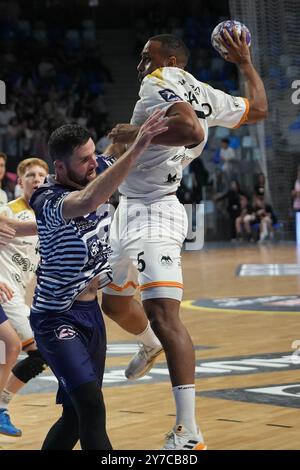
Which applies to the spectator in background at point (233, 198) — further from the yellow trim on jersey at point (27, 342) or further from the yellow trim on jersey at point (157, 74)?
the yellow trim on jersey at point (157, 74)

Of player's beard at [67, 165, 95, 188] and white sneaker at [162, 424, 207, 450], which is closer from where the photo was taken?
player's beard at [67, 165, 95, 188]

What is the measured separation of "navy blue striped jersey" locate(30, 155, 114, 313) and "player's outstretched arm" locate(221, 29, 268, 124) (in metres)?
2.07

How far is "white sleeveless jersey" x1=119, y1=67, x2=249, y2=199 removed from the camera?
18.7 ft

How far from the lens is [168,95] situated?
18.4 feet

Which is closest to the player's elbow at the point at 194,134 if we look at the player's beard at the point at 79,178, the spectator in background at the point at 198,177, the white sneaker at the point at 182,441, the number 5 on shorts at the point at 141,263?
the number 5 on shorts at the point at 141,263

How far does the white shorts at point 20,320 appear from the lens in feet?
21.4

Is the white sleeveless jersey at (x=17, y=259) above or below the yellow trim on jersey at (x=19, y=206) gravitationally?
below

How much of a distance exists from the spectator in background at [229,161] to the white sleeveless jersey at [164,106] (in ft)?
57.1

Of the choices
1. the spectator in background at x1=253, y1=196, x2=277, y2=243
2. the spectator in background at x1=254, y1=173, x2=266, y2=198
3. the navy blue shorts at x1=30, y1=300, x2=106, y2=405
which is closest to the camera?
the navy blue shorts at x1=30, y1=300, x2=106, y2=405

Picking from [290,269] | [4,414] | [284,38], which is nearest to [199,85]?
[4,414]

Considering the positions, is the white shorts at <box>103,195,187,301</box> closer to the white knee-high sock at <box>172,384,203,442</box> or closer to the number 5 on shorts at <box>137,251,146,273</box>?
the number 5 on shorts at <box>137,251,146,273</box>

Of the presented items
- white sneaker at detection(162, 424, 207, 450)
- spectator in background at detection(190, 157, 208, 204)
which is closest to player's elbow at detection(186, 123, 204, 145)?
white sneaker at detection(162, 424, 207, 450)

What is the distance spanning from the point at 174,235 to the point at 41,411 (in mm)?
1624

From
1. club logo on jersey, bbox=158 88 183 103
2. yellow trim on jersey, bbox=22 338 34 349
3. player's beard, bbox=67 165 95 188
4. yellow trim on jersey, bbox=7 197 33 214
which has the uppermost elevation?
club logo on jersey, bbox=158 88 183 103
